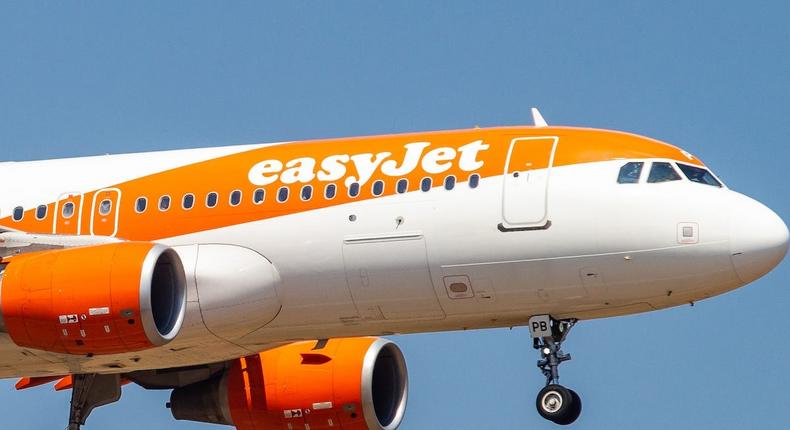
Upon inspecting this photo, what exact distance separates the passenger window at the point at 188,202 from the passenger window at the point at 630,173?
7.34m

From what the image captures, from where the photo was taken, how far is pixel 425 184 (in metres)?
38.1

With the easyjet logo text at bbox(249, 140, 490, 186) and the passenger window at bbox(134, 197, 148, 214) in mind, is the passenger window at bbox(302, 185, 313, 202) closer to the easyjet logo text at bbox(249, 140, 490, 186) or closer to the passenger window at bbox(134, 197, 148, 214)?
the easyjet logo text at bbox(249, 140, 490, 186)

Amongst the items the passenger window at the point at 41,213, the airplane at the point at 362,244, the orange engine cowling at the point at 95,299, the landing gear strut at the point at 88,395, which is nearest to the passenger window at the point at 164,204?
the airplane at the point at 362,244

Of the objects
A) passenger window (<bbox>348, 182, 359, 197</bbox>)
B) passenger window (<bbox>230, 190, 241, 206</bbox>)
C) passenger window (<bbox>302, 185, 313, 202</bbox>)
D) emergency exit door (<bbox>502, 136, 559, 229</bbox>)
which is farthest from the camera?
passenger window (<bbox>230, 190, 241, 206</bbox>)

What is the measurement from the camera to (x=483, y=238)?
123ft

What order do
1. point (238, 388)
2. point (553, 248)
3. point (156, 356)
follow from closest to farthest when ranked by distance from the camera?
point (553, 248)
point (156, 356)
point (238, 388)

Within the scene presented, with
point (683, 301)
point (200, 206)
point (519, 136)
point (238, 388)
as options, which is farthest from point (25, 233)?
point (683, 301)

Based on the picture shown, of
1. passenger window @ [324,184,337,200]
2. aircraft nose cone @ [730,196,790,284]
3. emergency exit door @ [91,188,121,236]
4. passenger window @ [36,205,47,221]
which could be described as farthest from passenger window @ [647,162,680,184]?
passenger window @ [36,205,47,221]

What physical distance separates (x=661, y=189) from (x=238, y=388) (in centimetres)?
958

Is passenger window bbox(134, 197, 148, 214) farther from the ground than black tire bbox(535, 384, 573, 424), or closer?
farther from the ground

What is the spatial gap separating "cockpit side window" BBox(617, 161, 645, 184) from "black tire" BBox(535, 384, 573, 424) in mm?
3534

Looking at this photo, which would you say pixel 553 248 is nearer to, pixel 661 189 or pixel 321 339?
pixel 661 189

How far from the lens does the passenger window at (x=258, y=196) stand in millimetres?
39000

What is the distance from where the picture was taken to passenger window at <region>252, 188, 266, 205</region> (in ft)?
128
